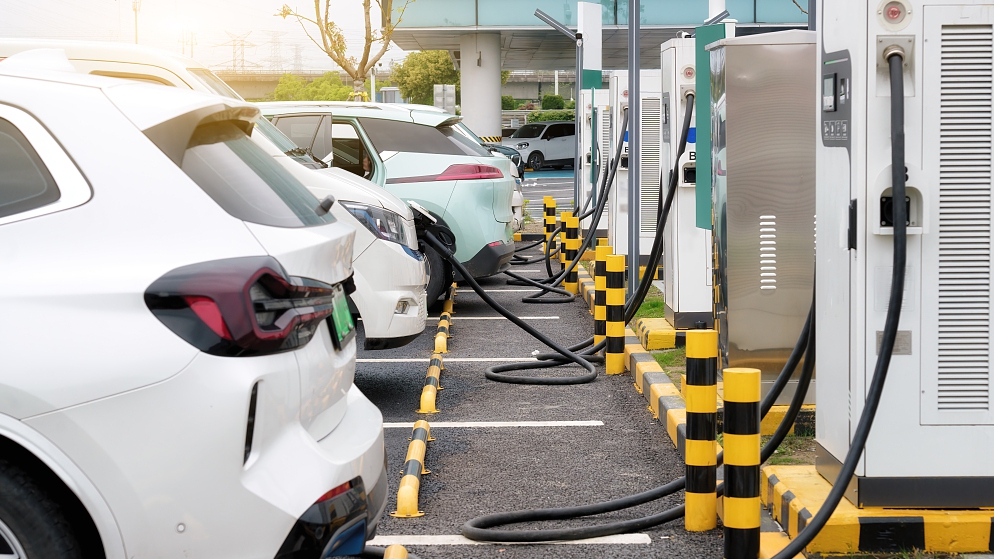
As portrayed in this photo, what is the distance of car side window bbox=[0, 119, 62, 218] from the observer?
2.80 meters

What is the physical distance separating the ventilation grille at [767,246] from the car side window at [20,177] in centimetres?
369

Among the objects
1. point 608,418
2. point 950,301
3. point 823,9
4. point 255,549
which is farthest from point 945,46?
point 608,418

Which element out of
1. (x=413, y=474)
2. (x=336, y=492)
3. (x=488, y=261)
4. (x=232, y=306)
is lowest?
(x=413, y=474)

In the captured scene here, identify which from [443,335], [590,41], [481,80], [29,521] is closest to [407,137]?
[443,335]

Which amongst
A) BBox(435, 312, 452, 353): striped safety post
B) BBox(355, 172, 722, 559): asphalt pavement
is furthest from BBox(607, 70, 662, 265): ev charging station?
BBox(355, 172, 722, 559): asphalt pavement

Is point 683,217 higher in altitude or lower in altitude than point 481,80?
lower

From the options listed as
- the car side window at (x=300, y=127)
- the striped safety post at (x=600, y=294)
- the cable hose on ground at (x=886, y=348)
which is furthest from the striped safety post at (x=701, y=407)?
the car side window at (x=300, y=127)

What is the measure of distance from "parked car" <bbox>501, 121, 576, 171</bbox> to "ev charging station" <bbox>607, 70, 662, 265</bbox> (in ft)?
88.5

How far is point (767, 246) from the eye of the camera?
539cm

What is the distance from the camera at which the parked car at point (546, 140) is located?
38.9m

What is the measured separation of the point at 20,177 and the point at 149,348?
0.68m

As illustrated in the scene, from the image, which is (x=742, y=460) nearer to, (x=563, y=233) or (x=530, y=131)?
(x=563, y=233)

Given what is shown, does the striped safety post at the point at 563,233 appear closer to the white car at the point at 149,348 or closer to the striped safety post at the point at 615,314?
the striped safety post at the point at 615,314

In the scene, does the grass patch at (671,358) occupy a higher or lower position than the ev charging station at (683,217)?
lower
